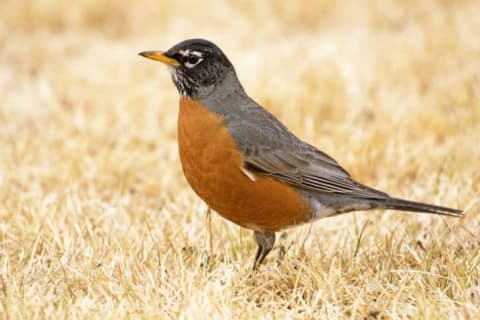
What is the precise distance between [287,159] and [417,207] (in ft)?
2.24

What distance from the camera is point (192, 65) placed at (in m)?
4.44

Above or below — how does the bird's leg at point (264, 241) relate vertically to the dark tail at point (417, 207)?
below

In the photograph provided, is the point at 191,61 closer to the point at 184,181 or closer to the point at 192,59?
the point at 192,59

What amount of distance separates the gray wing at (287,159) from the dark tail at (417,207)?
0.06 m

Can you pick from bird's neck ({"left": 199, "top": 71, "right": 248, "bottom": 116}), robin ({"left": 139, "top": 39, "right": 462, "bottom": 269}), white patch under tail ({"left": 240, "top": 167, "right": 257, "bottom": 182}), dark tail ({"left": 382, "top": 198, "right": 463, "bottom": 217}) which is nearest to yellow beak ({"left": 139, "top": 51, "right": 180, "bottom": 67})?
robin ({"left": 139, "top": 39, "right": 462, "bottom": 269})

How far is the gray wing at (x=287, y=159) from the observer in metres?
4.24

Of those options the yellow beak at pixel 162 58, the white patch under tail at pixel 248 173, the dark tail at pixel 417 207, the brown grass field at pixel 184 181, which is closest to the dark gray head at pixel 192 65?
the yellow beak at pixel 162 58

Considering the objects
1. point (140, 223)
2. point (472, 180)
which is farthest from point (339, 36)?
point (140, 223)

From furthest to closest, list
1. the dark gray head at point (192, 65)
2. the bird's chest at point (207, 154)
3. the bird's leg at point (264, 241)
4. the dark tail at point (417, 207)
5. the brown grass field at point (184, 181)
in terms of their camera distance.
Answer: the dark gray head at point (192, 65) → the bird's leg at point (264, 241) → the dark tail at point (417, 207) → the bird's chest at point (207, 154) → the brown grass field at point (184, 181)

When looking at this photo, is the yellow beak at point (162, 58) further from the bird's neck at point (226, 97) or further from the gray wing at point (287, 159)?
the gray wing at point (287, 159)

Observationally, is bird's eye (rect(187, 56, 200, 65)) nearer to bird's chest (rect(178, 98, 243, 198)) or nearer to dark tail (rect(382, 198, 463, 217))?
bird's chest (rect(178, 98, 243, 198))

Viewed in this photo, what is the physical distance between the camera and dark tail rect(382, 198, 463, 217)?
414cm

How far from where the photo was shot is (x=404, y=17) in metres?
9.19

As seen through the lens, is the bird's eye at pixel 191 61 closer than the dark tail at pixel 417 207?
No
